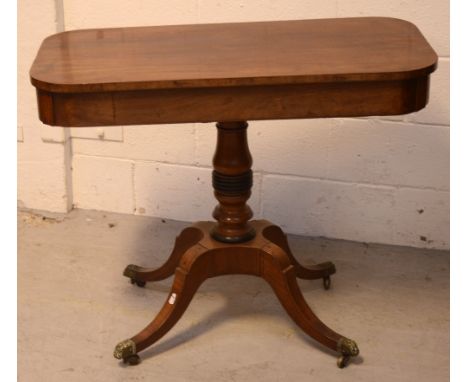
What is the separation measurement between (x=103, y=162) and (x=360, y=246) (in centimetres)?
95

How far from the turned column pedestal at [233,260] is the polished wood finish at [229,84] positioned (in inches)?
12.5

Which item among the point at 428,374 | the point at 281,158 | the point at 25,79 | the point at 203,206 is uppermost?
the point at 25,79

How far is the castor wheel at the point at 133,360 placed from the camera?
222 centimetres

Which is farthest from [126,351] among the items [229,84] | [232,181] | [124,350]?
[229,84]

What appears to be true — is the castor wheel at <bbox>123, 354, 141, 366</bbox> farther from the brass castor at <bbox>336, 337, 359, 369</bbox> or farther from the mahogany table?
the brass castor at <bbox>336, 337, 359, 369</bbox>

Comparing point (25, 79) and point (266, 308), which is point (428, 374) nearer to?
point (266, 308)

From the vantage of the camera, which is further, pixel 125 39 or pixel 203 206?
pixel 203 206

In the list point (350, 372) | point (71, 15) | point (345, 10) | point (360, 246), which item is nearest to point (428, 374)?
point (350, 372)

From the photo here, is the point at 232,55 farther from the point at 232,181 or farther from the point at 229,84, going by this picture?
the point at 232,181

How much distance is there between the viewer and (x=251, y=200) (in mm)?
2885

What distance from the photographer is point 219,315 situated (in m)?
2.44

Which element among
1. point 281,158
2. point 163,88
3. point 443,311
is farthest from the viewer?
point 281,158

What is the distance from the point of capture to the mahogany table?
1853mm

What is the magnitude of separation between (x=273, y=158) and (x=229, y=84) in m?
1.01
